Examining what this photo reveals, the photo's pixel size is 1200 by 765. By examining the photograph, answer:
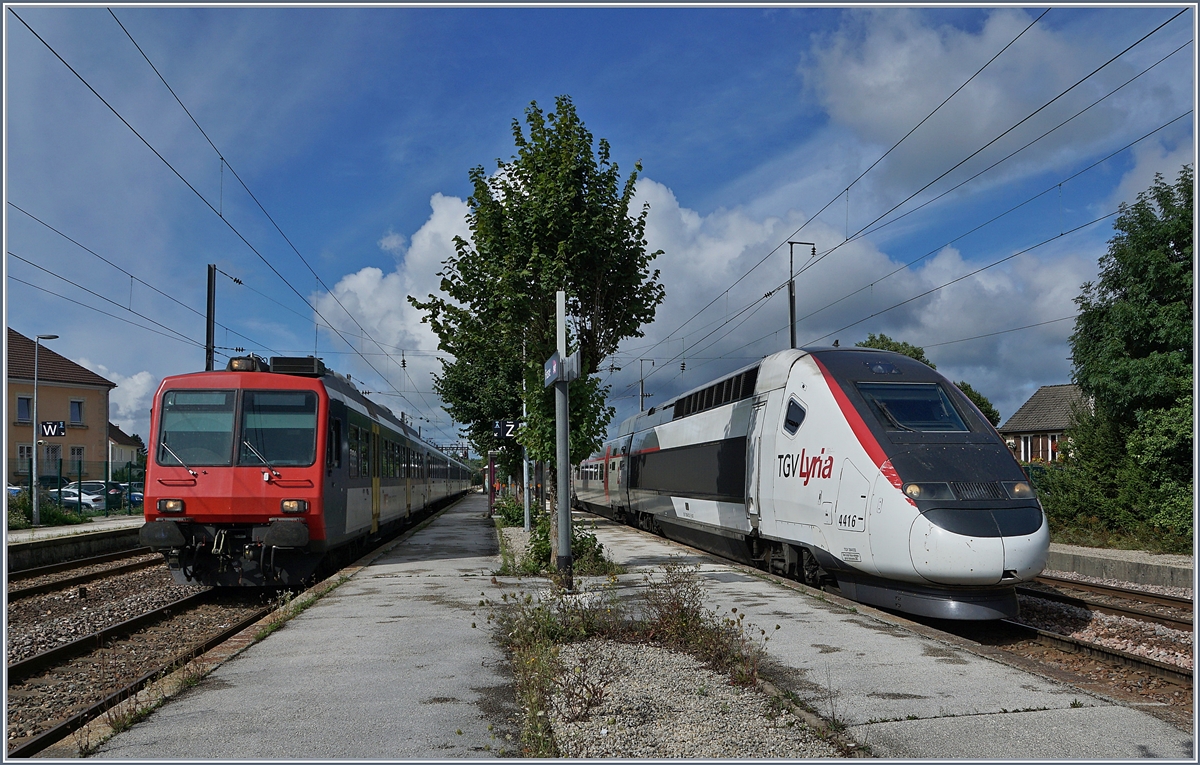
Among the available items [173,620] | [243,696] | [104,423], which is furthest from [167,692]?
[104,423]

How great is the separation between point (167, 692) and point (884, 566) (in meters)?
6.58

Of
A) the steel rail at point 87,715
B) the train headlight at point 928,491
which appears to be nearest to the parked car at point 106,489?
the steel rail at point 87,715

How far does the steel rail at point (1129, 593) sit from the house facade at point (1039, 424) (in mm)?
45196

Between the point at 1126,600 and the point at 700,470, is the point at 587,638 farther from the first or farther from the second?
the point at 700,470

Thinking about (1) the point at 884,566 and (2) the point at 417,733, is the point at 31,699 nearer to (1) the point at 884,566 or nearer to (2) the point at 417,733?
(2) the point at 417,733

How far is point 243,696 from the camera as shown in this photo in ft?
20.2

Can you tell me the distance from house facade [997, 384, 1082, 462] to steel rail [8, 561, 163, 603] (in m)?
50.7

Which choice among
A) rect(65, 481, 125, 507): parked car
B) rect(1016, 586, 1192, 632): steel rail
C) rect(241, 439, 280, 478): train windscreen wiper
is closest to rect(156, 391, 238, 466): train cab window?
rect(241, 439, 280, 478): train windscreen wiper

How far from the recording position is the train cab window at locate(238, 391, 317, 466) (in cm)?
1220

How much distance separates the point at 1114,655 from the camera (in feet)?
26.7

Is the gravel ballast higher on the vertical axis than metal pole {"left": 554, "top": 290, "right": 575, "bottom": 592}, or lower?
lower

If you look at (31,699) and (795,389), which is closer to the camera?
(31,699)

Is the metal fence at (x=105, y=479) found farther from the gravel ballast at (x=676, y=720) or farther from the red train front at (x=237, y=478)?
the gravel ballast at (x=676, y=720)

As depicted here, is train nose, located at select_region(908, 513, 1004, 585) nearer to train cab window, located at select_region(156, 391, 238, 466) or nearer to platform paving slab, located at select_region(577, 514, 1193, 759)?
platform paving slab, located at select_region(577, 514, 1193, 759)
